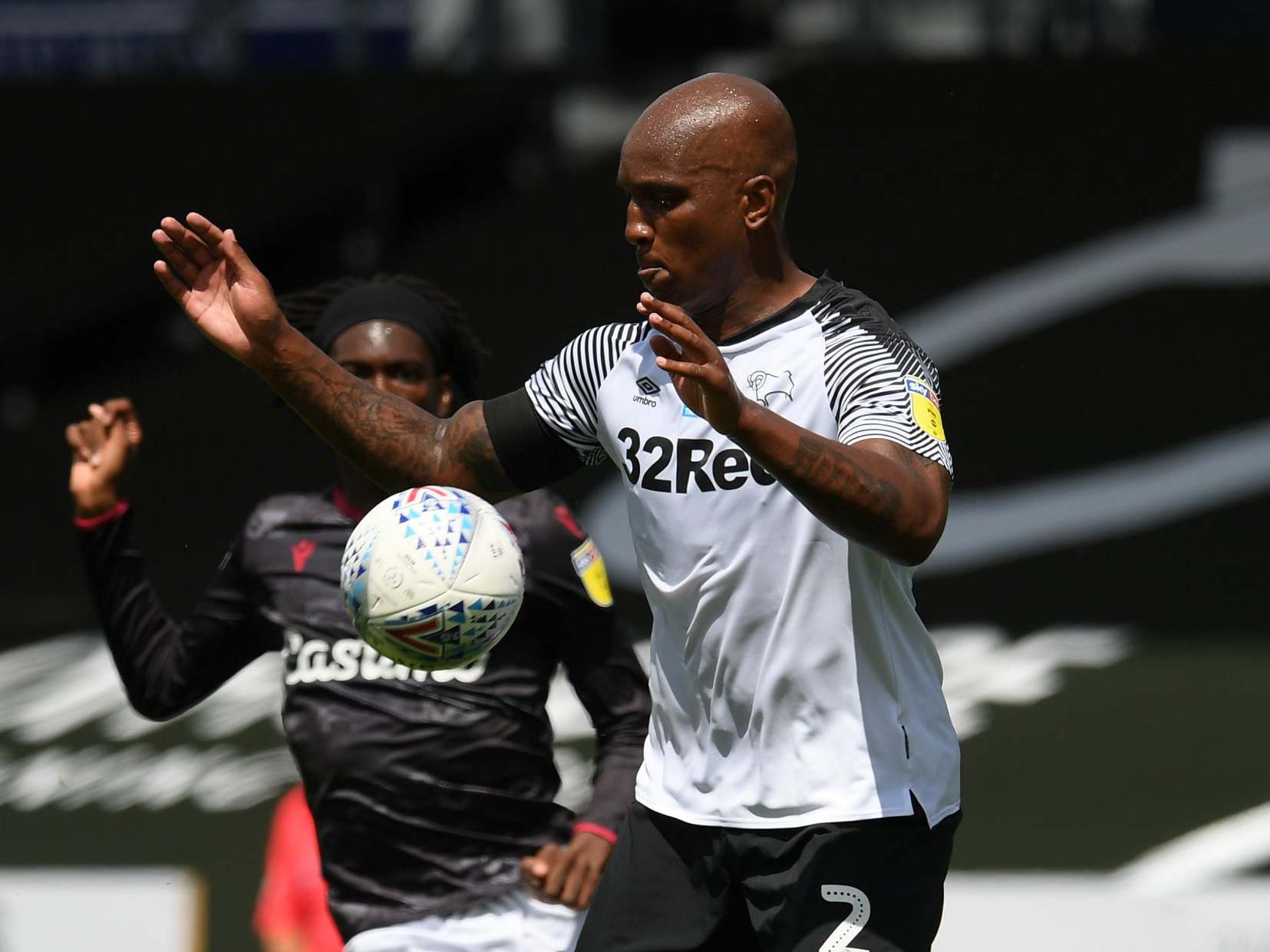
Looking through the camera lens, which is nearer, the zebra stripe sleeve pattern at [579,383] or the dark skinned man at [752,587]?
the dark skinned man at [752,587]

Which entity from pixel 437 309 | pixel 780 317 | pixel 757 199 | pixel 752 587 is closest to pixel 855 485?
pixel 752 587

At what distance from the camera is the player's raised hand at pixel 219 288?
3043mm

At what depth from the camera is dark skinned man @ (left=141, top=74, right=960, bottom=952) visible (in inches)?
113

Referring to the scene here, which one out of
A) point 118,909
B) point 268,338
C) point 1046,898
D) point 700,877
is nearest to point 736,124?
point 268,338

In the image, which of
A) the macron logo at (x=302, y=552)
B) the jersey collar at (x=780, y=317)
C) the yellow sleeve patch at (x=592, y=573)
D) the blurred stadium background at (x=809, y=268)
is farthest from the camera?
the blurred stadium background at (x=809, y=268)

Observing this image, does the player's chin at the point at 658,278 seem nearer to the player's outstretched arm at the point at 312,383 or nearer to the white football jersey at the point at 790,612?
the white football jersey at the point at 790,612

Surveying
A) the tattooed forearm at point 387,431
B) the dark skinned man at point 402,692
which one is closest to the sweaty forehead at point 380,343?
the dark skinned man at point 402,692

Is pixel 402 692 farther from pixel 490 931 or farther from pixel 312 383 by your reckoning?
pixel 312 383

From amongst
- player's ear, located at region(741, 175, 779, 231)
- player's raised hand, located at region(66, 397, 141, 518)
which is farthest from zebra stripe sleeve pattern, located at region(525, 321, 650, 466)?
player's raised hand, located at region(66, 397, 141, 518)

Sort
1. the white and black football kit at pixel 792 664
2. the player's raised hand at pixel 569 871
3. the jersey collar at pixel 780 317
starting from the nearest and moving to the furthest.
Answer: the white and black football kit at pixel 792 664, the jersey collar at pixel 780 317, the player's raised hand at pixel 569 871

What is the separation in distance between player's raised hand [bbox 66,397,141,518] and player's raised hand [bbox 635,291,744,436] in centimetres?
170

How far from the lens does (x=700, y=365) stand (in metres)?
2.57

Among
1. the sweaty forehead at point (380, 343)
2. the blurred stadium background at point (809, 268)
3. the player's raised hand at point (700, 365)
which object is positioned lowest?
the blurred stadium background at point (809, 268)

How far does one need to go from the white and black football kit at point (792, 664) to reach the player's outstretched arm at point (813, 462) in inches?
6.9
